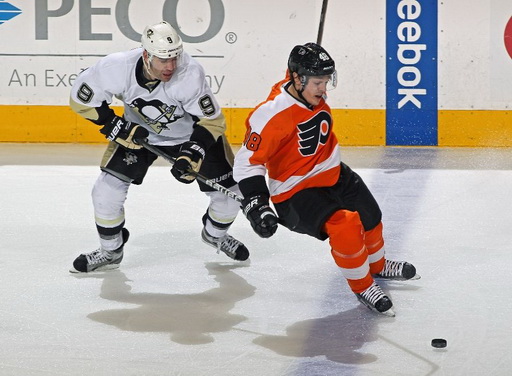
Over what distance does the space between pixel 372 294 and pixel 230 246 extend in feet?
3.01

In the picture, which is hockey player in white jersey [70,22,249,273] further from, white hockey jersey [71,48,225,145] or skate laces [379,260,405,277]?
skate laces [379,260,405,277]

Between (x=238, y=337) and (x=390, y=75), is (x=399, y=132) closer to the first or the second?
(x=390, y=75)

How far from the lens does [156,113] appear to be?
150 inches

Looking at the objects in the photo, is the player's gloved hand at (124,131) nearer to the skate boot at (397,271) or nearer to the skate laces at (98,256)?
the skate laces at (98,256)

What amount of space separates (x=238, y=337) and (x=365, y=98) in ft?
13.9

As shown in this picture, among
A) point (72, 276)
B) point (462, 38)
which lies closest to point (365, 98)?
point (462, 38)

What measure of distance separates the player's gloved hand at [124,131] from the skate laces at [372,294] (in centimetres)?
103

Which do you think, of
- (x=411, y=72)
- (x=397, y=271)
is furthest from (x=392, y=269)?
(x=411, y=72)

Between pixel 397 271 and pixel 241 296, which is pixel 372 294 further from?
pixel 241 296

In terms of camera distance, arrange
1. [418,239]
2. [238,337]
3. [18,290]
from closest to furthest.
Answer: [238,337], [18,290], [418,239]

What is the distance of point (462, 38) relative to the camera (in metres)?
7.02

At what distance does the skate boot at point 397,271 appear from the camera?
3.72 metres

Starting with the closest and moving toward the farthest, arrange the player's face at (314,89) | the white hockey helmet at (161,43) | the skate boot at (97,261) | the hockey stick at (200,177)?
the player's face at (314,89) → the white hockey helmet at (161,43) → the hockey stick at (200,177) → the skate boot at (97,261)

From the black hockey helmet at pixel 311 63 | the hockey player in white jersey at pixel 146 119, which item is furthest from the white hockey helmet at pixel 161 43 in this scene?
the black hockey helmet at pixel 311 63
